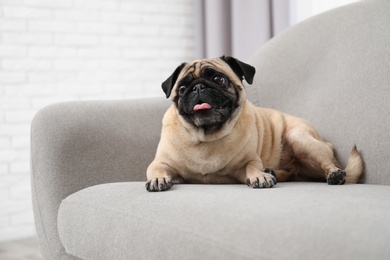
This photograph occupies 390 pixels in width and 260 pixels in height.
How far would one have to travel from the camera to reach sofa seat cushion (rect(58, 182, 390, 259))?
100 centimetres

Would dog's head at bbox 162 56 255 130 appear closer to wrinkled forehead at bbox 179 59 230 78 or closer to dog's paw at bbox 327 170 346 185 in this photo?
wrinkled forehead at bbox 179 59 230 78

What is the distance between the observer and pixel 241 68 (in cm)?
172

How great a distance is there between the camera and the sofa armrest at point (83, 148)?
5.87ft

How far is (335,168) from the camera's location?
1.67m

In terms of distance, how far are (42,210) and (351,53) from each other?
3.62 feet

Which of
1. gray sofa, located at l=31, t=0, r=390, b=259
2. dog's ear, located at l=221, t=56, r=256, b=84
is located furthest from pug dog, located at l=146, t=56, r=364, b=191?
gray sofa, located at l=31, t=0, r=390, b=259

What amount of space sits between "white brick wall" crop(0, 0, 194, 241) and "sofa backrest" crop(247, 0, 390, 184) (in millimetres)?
1364

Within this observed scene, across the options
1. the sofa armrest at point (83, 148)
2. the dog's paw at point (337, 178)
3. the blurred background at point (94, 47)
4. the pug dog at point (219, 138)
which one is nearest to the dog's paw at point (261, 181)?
the pug dog at point (219, 138)

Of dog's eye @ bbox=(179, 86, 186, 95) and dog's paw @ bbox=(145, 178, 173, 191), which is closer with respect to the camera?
dog's paw @ bbox=(145, 178, 173, 191)

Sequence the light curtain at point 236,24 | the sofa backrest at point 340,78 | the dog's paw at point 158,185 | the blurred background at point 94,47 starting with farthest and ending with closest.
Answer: the blurred background at point 94,47 < the light curtain at point 236,24 < the sofa backrest at point 340,78 < the dog's paw at point 158,185

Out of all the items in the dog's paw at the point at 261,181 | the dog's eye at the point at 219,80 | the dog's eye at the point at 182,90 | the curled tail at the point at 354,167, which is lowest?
the curled tail at the point at 354,167

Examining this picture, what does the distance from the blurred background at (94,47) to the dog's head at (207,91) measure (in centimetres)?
128

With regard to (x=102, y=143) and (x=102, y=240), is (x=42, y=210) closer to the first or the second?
(x=102, y=143)

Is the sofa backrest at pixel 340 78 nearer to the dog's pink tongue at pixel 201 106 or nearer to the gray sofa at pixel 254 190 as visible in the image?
the gray sofa at pixel 254 190
